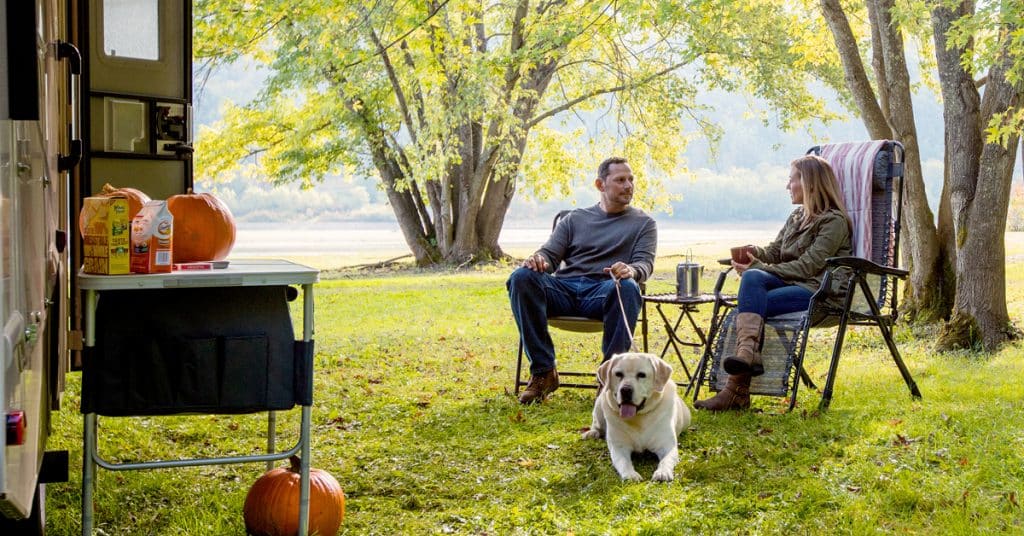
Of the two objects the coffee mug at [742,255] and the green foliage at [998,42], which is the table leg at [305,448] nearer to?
the coffee mug at [742,255]

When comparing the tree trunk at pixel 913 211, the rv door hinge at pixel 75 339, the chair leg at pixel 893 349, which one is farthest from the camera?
the tree trunk at pixel 913 211

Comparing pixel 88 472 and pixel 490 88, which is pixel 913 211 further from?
pixel 490 88

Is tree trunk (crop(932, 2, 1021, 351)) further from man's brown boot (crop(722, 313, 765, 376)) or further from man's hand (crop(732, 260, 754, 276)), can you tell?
man's brown boot (crop(722, 313, 765, 376))

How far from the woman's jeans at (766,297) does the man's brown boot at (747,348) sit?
0.05 m

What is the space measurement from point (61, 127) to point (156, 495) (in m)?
1.32

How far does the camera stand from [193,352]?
279 cm

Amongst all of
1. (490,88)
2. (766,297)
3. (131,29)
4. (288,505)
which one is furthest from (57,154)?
(490,88)

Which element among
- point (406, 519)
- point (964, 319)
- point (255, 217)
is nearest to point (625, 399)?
point (406, 519)

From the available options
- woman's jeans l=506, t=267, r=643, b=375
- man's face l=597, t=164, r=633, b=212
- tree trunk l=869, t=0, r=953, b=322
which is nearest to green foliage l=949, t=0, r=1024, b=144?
tree trunk l=869, t=0, r=953, b=322

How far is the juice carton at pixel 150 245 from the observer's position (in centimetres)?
270

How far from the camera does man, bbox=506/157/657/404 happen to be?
517cm

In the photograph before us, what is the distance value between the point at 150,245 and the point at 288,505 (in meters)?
0.89

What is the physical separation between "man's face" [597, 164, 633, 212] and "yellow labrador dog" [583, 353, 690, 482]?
5.49 feet

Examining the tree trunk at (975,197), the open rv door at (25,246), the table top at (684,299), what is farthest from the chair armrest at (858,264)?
the open rv door at (25,246)
